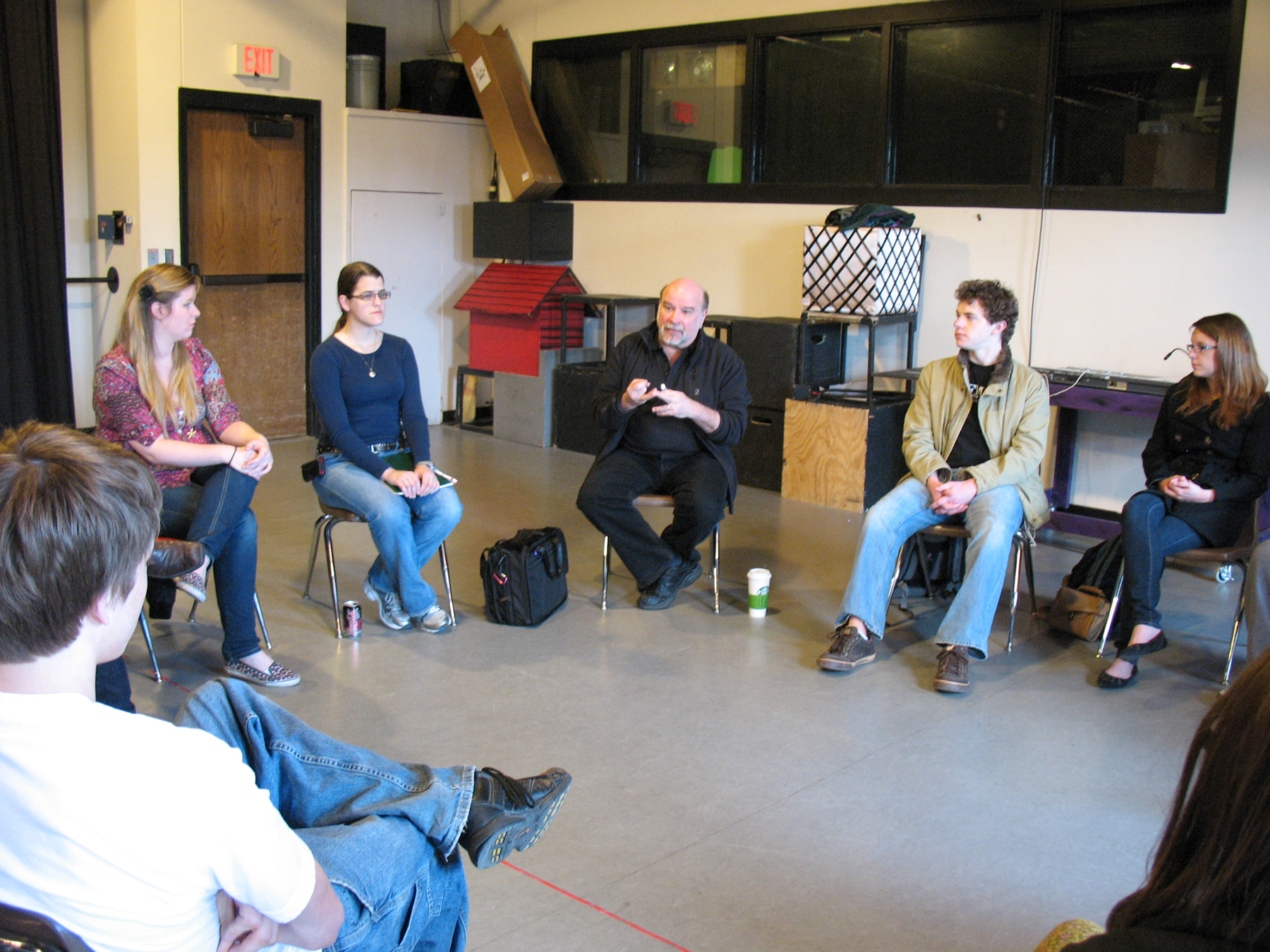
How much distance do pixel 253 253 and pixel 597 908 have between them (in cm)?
568

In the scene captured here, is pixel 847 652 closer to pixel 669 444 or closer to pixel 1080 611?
pixel 1080 611

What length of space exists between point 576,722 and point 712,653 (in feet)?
2.50

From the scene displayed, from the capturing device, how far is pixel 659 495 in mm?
4418

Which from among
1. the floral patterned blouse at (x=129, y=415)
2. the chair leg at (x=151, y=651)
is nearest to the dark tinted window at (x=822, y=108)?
the floral patterned blouse at (x=129, y=415)

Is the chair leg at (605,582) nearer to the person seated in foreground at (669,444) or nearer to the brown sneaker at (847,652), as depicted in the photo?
the person seated in foreground at (669,444)

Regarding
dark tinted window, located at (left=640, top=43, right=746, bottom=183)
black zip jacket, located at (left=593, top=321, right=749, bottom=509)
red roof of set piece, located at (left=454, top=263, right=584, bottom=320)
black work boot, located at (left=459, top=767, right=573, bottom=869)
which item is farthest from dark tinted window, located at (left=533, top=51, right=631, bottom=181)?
black work boot, located at (left=459, top=767, right=573, bottom=869)

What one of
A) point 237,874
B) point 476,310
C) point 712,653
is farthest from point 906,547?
point 476,310

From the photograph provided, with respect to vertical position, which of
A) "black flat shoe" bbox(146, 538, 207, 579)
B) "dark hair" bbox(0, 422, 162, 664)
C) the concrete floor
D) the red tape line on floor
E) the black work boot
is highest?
"dark hair" bbox(0, 422, 162, 664)

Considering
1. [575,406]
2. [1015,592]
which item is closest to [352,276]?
[1015,592]

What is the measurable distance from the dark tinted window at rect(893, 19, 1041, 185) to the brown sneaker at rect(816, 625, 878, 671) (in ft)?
10.0

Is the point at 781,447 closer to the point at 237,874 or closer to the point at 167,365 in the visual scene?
the point at 167,365

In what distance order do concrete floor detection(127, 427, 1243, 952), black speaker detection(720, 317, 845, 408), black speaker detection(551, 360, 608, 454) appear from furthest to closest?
black speaker detection(551, 360, 608, 454), black speaker detection(720, 317, 845, 408), concrete floor detection(127, 427, 1243, 952)

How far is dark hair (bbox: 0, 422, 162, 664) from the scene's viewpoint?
1.29 m

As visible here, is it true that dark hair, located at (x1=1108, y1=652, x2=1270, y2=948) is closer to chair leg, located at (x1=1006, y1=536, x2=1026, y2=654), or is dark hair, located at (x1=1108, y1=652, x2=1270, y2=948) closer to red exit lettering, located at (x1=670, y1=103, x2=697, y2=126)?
chair leg, located at (x1=1006, y1=536, x2=1026, y2=654)
